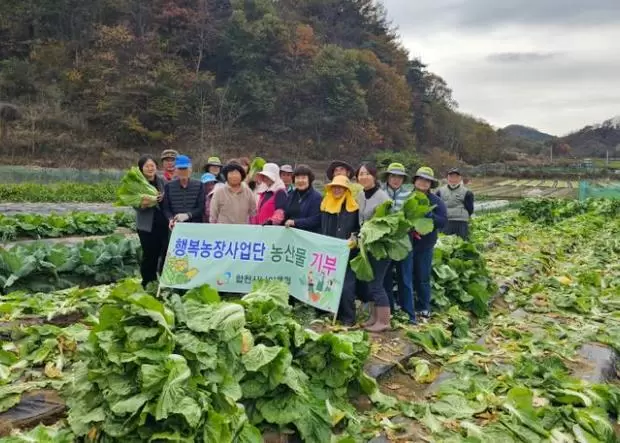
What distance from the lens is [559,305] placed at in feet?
24.2

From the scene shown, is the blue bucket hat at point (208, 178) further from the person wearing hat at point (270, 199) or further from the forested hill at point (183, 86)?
the forested hill at point (183, 86)

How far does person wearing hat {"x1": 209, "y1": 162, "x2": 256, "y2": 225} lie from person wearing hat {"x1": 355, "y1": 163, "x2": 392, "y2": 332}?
1277 mm

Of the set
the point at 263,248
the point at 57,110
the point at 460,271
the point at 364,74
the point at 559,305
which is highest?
the point at 364,74

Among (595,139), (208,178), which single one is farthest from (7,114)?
(595,139)

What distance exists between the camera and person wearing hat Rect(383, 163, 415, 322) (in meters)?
5.75

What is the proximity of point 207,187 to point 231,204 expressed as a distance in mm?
1201

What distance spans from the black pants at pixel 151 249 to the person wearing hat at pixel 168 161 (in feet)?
2.27

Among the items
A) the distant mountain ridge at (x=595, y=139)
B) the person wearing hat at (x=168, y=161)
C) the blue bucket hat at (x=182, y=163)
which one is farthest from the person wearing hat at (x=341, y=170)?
the distant mountain ridge at (x=595, y=139)

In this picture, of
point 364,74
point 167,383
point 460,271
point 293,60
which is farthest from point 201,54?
point 167,383

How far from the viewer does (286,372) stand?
3559 millimetres

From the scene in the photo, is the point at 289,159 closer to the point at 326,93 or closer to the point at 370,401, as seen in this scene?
the point at 326,93

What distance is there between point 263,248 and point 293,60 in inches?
1755

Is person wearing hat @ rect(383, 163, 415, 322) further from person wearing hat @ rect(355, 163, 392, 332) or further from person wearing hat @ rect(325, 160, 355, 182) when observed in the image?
person wearing hat @ rect(325, 160, 355, 182)

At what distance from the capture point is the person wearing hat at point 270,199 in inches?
232
